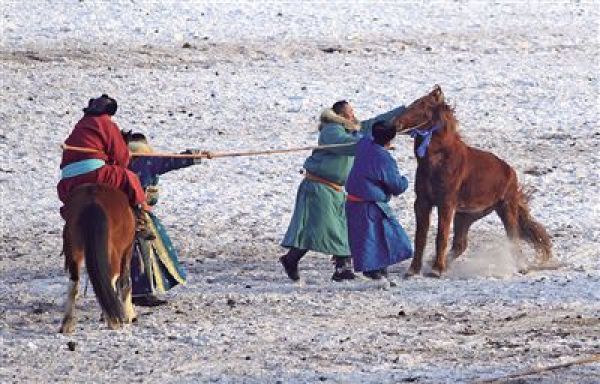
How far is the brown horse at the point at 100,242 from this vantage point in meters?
12.2

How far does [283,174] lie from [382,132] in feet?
17.9

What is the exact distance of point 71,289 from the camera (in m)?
12.5

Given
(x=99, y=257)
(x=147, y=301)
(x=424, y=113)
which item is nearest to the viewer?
(x=99, y=257)

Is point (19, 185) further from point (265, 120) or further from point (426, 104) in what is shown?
point (426, 104)

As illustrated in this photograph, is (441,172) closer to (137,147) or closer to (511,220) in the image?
(511,220)

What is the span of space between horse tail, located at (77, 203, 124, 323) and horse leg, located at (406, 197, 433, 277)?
11.2ft

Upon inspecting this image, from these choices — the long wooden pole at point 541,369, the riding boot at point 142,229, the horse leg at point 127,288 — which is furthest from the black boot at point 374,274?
the long wooden pole at point 541,369

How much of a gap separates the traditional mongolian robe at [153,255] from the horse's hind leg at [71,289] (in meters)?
1.08

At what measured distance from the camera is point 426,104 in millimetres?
14711

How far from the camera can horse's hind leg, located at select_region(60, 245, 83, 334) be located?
40.8 feet

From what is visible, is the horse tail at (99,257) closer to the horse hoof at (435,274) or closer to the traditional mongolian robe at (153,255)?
the traditional mongolian robe at (153,255)

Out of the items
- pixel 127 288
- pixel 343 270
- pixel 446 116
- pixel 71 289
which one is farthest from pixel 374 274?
pixel 71 289

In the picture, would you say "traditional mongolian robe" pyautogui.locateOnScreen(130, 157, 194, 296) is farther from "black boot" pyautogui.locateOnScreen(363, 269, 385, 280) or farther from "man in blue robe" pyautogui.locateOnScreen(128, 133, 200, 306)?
"black boot" pyautogui.locateOnScreen(363, 269, 385, 280)

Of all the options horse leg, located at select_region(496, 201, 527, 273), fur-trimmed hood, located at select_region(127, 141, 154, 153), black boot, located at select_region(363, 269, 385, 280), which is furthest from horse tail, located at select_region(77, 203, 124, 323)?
horse leg, located at select_region(496, 201, 527, 273)
